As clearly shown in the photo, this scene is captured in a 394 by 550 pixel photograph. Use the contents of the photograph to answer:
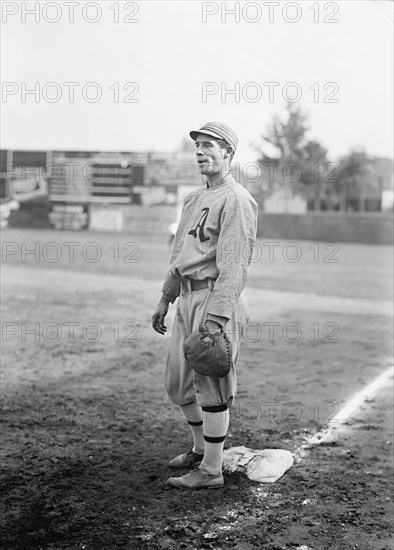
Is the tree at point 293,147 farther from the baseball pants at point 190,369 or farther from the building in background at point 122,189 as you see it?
the baseball pants at point 190,369

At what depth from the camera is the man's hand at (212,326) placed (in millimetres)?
3301

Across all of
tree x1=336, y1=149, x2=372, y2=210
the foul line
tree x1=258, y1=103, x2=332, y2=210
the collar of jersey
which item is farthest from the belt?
tree x1=336, y1=149, x2=372, y2=210

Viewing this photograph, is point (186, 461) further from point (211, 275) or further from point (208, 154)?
point (208, 154)

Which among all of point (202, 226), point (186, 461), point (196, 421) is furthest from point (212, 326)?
point (186, 461)

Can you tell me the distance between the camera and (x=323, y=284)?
1466 cm

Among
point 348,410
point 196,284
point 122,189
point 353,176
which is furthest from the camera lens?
point 353,176

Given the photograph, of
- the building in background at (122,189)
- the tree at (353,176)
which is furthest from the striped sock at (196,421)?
the tree at (353,176)

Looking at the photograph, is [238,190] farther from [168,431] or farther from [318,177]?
[318,177]

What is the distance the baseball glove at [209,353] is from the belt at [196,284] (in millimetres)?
255

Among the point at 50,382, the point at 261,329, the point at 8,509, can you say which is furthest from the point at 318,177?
the point at 8,509

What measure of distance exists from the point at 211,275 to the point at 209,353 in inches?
15.9

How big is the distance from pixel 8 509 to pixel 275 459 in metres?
1.42

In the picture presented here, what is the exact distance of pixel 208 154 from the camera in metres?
3.42

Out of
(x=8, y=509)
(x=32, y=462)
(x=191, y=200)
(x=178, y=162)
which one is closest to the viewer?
(x=8, y=509)
